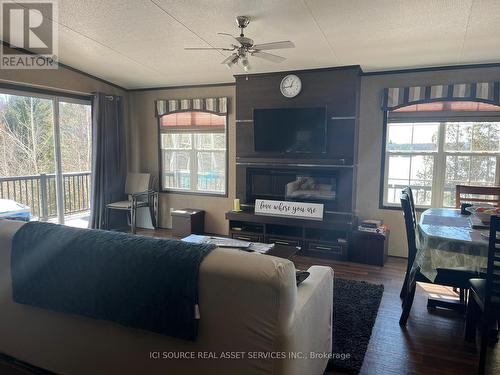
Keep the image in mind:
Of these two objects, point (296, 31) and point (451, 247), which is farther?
point (296, 31)

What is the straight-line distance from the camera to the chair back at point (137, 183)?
5.59m

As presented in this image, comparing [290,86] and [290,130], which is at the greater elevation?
[290,86]

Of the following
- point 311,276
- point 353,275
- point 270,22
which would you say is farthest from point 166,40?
point 353,275

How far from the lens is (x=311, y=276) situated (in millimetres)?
1897

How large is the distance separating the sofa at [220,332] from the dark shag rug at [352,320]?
0.22 meters

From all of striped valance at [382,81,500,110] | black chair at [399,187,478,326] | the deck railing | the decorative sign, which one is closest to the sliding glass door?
the deck railing

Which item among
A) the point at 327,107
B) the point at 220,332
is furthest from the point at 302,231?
the point at 220,332

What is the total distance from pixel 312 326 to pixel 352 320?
3.82 feet

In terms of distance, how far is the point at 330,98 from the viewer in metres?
4.24

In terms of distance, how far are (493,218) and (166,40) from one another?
10.9ft

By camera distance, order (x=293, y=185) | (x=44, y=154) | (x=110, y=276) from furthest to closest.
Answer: (x=44, y=154)
(x=293, y=185)
(x=110, y=276)

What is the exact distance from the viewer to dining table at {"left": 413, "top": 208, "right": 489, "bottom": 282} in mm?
2139

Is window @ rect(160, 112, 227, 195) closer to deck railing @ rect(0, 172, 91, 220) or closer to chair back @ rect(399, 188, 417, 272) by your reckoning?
deck railing @ rect(0, 172, 91, 220)

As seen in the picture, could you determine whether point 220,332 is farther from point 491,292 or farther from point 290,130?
point 290,130
